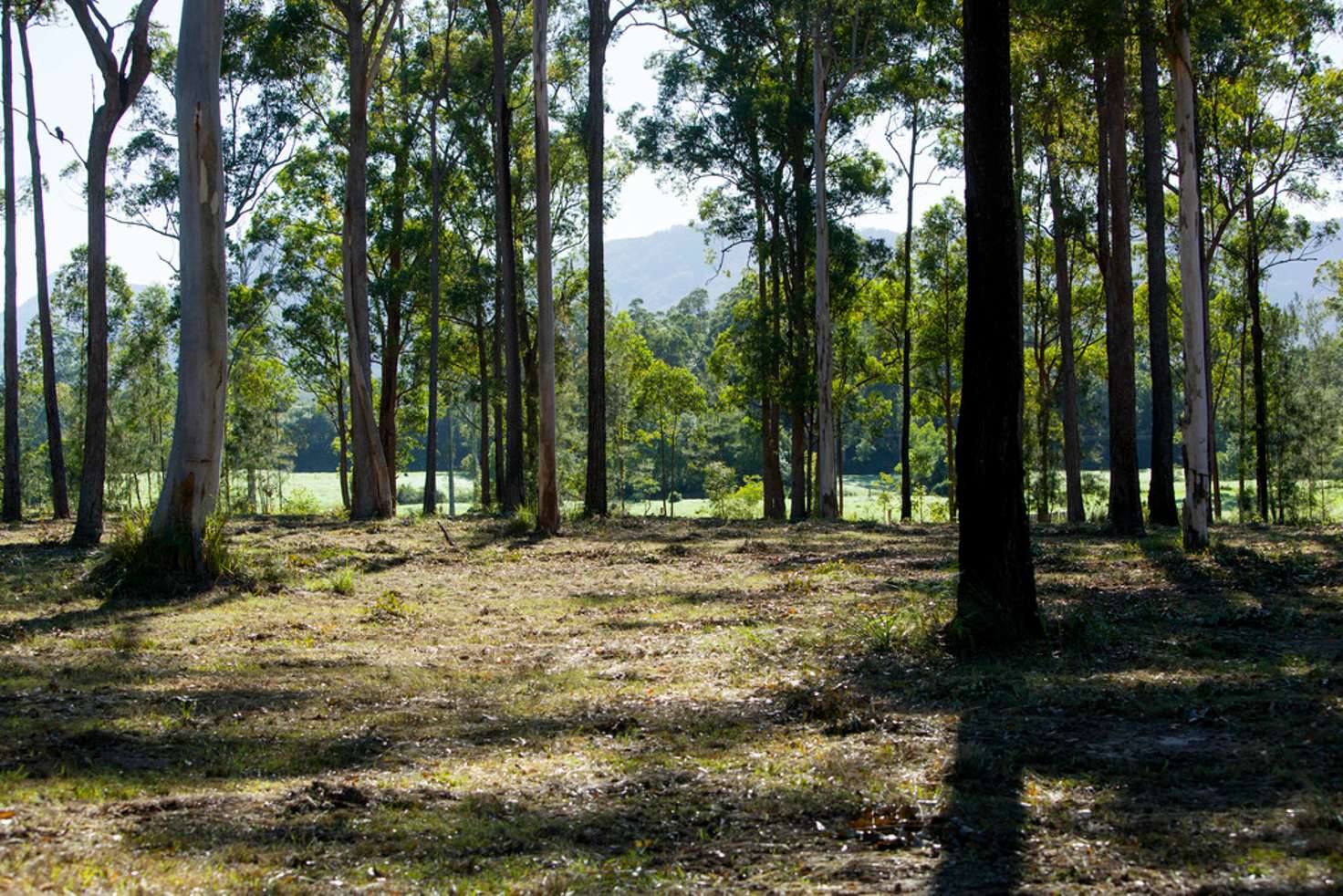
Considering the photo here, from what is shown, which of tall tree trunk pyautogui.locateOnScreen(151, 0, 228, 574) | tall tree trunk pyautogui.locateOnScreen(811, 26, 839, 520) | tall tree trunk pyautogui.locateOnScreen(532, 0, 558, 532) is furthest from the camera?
tall tree trunk pyautogui.locateOnScreen(811, 26, 839, 520)

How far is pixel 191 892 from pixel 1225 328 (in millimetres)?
38455

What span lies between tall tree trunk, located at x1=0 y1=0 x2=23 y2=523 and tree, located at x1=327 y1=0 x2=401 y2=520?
760cm

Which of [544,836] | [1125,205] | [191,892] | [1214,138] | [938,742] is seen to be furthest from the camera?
[1214,138]

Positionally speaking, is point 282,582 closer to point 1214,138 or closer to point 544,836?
point 544,836

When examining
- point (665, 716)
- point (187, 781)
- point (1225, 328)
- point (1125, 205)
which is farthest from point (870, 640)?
point (1225, 328)

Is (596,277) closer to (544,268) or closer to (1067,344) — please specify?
(544,268)

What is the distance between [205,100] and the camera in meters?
11.4

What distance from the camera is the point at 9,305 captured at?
77.4ft

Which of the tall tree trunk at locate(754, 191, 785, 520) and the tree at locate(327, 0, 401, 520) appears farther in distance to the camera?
the tall tree trunk at locate(754, 191, 785, 520)

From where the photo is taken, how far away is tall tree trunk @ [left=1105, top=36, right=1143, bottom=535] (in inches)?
630

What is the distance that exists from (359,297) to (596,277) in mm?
4704

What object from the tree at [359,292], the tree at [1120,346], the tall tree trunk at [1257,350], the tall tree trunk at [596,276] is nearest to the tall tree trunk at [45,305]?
the tree at [359,292]

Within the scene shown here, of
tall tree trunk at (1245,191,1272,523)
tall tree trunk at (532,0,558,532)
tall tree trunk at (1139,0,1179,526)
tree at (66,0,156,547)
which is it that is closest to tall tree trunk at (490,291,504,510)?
tall tree trunk at (532,0,558,532)

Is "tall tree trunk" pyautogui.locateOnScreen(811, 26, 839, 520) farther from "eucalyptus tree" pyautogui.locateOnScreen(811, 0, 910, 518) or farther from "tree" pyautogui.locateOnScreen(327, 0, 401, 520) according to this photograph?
"tree" pyautogui.locateOnScreen(327, 0, 401, 520)
